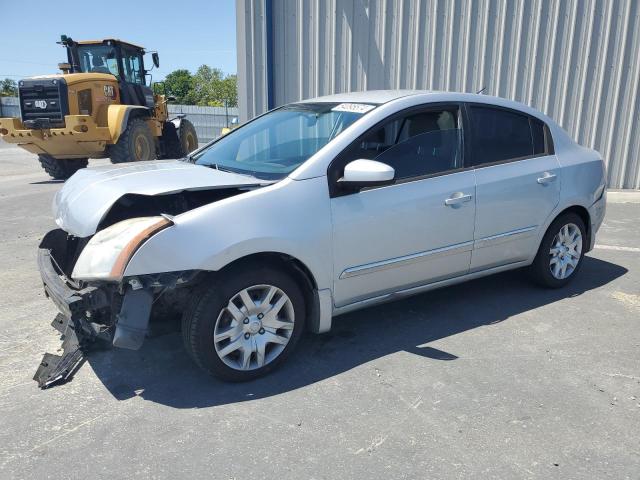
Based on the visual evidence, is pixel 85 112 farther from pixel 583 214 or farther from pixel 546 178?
pixel 583 214

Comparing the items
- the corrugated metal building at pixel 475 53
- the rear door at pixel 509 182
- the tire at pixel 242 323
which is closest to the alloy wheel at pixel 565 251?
the rear door at pixel 509 182

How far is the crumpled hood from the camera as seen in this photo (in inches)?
123

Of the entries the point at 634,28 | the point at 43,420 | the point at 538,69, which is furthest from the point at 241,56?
the point at 43,420

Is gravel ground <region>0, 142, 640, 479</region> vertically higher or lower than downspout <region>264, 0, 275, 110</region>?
lower

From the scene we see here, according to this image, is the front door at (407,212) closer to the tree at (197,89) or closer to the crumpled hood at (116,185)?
the crumpled hood at (116,185)

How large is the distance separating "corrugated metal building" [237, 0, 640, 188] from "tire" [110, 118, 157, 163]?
120 inches

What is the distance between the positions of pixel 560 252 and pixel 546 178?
28.9 inches

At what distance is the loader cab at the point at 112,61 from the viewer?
12445 mm

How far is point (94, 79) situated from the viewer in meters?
11.7

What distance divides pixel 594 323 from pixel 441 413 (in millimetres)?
1865

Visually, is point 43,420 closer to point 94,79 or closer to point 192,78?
point 94,79

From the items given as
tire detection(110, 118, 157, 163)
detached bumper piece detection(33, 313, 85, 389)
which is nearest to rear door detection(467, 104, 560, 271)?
detached bumper piece detection(33, 313, 85, 389)

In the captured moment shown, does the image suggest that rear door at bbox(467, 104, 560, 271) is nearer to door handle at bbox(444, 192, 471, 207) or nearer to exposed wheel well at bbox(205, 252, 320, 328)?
door handle at bbox(444, 192, 471, 207)

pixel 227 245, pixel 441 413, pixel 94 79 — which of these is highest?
pixel 94 79
